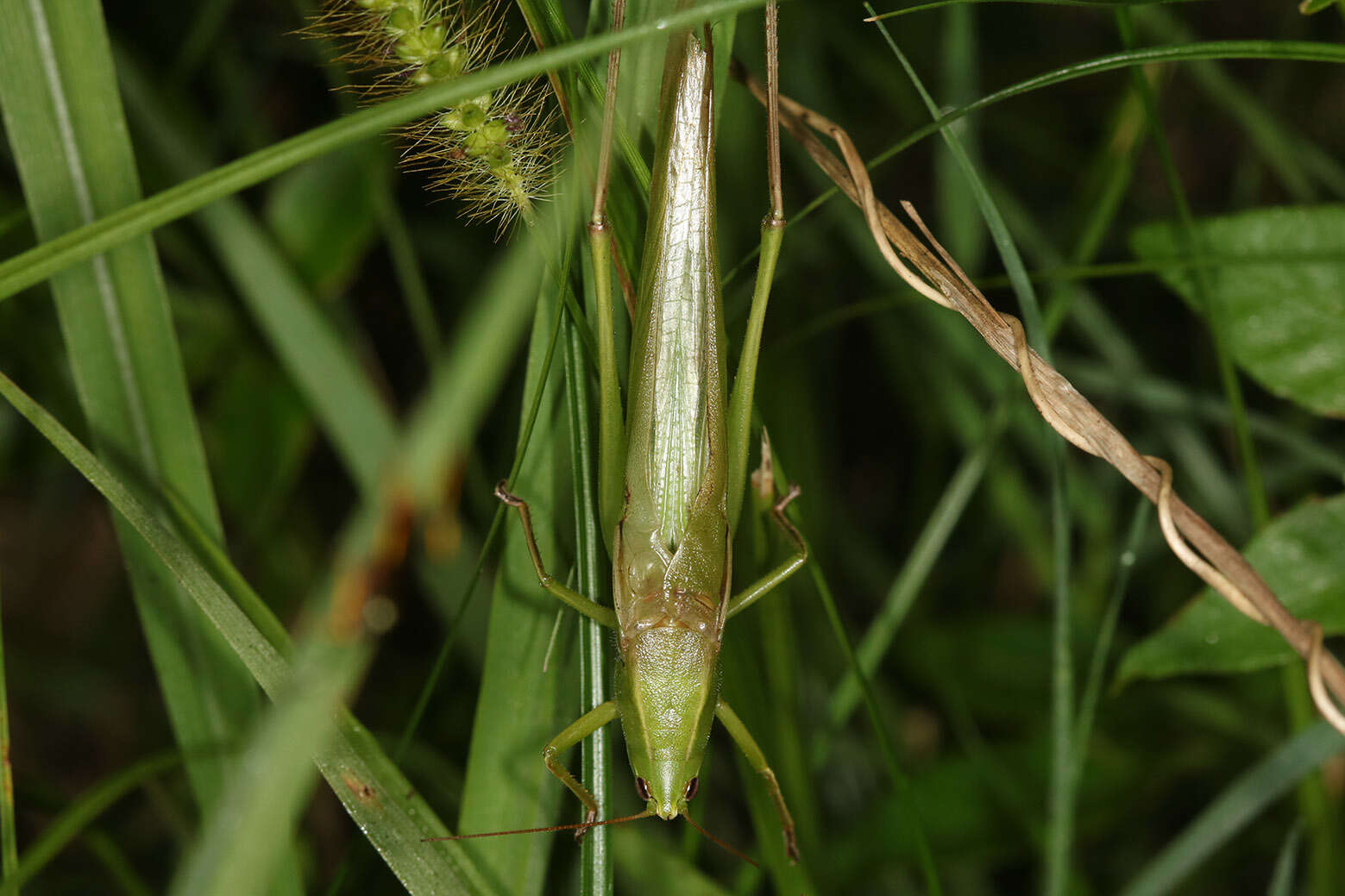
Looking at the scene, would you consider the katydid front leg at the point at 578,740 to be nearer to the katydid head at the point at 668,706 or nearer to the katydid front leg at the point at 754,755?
the katydid head at the point at 668,706

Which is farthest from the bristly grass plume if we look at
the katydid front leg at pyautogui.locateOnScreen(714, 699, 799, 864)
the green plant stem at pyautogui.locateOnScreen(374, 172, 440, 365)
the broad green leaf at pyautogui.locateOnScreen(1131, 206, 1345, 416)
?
the broad green leaf at pyautogui.locateOnScreen(1131, 206, 1345, 416)

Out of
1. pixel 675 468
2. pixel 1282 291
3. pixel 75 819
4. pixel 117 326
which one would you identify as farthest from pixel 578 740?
pixel 1282 291

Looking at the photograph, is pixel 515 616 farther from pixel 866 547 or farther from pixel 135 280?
pixel 866 547

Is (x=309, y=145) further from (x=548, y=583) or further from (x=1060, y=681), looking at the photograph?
(x=1060, y=681)

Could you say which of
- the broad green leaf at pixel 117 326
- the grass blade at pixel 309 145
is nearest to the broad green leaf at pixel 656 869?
the broad green leaf at pixel 117 326

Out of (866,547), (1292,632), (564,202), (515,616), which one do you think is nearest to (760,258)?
(564,202)

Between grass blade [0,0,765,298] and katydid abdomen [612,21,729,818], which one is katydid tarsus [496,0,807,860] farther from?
grass blade [0,0,765,298]

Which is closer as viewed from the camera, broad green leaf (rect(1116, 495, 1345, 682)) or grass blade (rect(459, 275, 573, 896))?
grass blade (rect(459, 275, 573, 896))

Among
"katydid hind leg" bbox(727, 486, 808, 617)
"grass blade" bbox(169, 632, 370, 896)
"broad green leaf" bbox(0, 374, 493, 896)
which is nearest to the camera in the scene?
"grass blade" bbox(169, 632, 370, 896)
